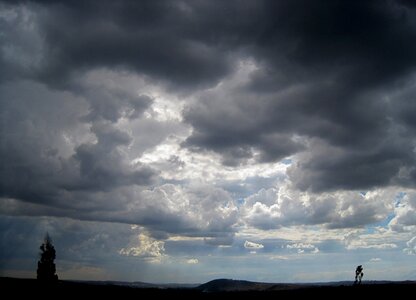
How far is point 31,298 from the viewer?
83000mm

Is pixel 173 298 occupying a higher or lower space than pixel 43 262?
lower

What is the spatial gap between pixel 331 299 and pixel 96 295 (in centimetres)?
7245

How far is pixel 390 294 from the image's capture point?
119375mm

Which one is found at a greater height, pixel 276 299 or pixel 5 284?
pixel 5 284

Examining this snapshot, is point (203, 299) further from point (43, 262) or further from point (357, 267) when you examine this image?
point (357, 267)

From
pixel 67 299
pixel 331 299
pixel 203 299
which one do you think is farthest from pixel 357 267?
pixel 67 299

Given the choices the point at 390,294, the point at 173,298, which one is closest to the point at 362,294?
the point at 390,294

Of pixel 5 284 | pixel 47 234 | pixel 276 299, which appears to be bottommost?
pixel 276 299

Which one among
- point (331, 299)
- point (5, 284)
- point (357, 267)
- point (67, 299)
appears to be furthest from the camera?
point (357, 267)

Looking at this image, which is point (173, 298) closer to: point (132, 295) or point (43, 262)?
point (132, 295)

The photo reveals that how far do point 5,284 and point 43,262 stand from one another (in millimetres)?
12669

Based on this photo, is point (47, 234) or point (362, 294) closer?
point (47, 234)

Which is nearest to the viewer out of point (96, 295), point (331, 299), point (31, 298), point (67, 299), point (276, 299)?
point (31, 298)

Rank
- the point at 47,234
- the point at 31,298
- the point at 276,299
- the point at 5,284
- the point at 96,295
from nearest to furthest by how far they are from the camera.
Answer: the point at 31,298, the point at 5,284, the point at 96,295, the point at 47,234, the point at 276,299
